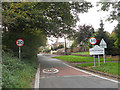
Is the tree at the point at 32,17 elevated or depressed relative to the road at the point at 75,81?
elevated

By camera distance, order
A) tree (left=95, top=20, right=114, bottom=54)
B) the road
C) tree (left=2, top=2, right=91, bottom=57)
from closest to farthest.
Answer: the road
tree (left=2, top=2, right=91, bottom=57)
tree (left=95, top=20, right=114, bottom=54)

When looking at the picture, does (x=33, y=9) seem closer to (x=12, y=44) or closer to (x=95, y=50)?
(x=12, y=44)

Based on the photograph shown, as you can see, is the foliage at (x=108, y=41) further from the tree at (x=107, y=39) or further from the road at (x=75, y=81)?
the road at (x=75, y=81)

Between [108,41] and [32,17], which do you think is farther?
[108,41]

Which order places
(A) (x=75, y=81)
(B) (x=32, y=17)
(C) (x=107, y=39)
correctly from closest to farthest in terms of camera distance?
(A) (x=75, y=81), (B) (x=32, y=17), (C) (x=107, y=39)

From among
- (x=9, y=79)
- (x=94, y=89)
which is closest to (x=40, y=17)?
(x=9, y=79)

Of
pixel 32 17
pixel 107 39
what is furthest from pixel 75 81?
pixel 107 39

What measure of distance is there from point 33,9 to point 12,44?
14.2 ft

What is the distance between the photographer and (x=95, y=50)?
1280cm

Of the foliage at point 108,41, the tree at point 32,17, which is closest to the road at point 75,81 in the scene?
the tree at point 32,17

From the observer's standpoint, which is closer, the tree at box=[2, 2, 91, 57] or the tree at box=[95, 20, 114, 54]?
the tree at box=[2, 2, 91, 57]

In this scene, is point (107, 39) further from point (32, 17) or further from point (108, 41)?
point (32, 17)

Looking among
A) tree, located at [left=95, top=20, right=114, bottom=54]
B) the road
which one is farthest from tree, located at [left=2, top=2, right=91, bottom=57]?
tree, located at [left=95, top=20, right=114, bottom=54]

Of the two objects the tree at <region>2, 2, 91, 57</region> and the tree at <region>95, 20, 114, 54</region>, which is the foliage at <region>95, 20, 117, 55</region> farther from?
the tree at <region>2, 2, 91, 57</region>
